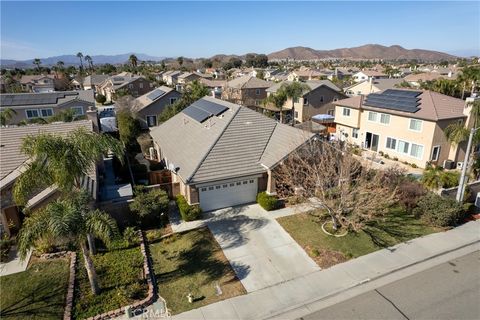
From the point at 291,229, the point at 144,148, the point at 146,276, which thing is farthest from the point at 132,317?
the point at 144,148

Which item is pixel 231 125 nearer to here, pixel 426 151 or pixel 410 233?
pixel 410 233

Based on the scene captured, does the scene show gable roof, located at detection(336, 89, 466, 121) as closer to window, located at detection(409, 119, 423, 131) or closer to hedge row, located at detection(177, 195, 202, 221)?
window, located at detection(409, 119, 423, 131)

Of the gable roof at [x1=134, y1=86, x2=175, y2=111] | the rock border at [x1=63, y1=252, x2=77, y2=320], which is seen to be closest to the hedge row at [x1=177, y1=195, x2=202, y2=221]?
the rock border at [x1=63, y1=252, x2=77, y2=320]

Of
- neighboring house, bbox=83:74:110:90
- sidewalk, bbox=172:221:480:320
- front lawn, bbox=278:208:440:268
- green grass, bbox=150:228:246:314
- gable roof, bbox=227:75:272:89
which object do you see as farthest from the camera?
neighboring house, bbox=83:74:110:90

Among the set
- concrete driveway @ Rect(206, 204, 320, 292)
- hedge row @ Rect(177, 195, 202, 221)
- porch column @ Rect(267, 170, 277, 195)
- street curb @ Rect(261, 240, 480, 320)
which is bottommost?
street curb @ Rect(261, 240, 480, 320)

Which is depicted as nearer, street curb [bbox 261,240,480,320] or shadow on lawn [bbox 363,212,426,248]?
street curb [bbox 261,240,480,320]

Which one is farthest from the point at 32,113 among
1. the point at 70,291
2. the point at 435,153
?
the point at 435,153

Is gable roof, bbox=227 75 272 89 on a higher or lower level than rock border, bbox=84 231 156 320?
higher

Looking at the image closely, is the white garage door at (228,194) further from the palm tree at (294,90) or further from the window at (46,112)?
the window at (46,112)
